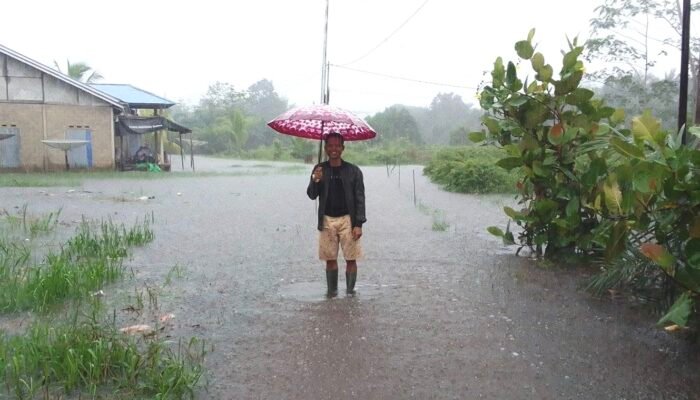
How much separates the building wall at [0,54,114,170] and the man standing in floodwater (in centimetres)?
2337

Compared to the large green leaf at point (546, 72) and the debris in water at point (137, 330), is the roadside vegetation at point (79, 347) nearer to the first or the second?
the debris in water at point (137, 330)

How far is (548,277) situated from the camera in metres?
7.25

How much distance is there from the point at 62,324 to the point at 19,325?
0.46m

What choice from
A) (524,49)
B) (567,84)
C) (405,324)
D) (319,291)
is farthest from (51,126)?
(405,324)

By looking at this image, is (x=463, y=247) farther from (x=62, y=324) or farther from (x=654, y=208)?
(x=62, y=324)

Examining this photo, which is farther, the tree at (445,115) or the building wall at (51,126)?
the tree at (445,115)

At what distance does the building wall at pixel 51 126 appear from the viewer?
2573 centimetres

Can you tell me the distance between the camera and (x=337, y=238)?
6215mm

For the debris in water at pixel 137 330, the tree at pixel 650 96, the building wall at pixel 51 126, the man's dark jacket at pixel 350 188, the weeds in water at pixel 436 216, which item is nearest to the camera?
the debris in water at pixel 137 330

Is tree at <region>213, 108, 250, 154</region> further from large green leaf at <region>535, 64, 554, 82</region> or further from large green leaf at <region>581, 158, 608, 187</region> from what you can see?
large green leaf at <region>581, 158, 608, 187</region>

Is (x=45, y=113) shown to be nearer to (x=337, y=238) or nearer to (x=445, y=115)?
(x=337, y=238)

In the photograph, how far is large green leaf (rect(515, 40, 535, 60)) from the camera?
6.95 m

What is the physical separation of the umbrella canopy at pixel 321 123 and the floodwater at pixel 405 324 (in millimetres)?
1626

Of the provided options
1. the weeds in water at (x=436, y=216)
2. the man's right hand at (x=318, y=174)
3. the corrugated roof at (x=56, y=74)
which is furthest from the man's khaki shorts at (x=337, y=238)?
the corrugated roof at (x=56, y=74)
